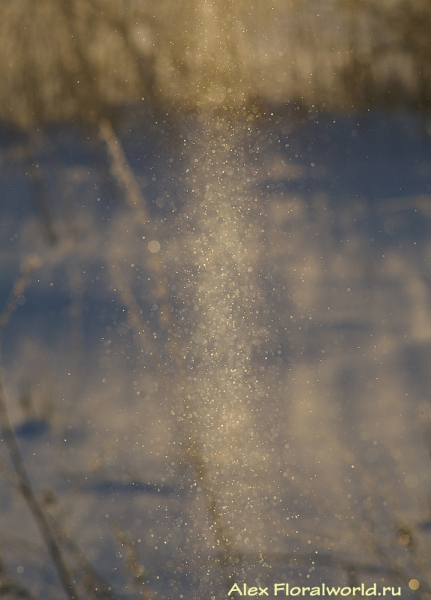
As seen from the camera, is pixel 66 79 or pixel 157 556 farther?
pixel 66 79

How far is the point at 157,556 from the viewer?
89 cm

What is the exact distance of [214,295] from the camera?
3.58 ft

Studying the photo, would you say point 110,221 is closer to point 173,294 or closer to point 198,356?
point 173,294

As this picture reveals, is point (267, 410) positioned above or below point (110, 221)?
below

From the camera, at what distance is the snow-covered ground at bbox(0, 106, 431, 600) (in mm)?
899

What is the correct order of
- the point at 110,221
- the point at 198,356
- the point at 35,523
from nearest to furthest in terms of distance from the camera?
1. the point at 35,523
2. the point at 198,356
3. the point at 110,221

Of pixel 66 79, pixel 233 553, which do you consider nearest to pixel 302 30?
pixel 66 79

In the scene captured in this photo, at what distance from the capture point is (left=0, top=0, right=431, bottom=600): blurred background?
2.94 feet

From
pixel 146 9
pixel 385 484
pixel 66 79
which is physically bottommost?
pixel 385 484

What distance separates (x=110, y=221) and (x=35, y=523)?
2.35 feet

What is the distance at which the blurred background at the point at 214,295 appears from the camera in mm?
897

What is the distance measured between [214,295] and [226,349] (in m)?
0.10

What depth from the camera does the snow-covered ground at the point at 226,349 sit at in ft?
2.95

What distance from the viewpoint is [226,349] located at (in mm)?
1083
